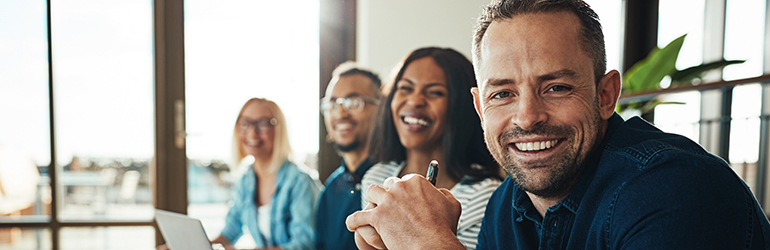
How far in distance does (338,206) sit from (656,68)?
2.12 meters

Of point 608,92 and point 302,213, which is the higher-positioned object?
point 608,92

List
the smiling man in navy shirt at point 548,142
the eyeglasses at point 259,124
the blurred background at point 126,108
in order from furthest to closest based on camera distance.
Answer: the blurred background at point 126,108, the eyeglasses at point 259,124, the smiling man in navy shirt at point 548,142

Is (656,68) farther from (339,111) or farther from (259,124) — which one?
(259,124)

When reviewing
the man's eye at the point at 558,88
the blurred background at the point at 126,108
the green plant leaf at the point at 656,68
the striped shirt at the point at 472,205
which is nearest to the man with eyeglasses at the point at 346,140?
the striped shirt at the point at 472,205

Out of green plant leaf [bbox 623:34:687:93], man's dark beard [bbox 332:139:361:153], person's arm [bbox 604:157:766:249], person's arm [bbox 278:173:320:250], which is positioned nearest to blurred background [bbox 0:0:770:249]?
green plant leaf [bbox 623:34:687:93]

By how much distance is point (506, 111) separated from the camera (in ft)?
2.56

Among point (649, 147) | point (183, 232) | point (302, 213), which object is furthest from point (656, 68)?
point (183, 232)

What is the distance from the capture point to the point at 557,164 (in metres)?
0.75

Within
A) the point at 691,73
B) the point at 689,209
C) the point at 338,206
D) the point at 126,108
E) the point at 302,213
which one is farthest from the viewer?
the point at 691,73

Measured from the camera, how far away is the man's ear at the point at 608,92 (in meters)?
0.76

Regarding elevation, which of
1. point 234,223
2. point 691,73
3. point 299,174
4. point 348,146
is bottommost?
point 234,223

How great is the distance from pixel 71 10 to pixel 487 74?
102 inches

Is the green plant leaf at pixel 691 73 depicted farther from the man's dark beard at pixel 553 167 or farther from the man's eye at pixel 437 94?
the man's dark beard at pixel 553 167

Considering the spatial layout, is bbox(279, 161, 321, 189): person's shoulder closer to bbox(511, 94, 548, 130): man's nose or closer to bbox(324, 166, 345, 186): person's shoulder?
bbox(324, 166, 345, 186): person's shoulder
